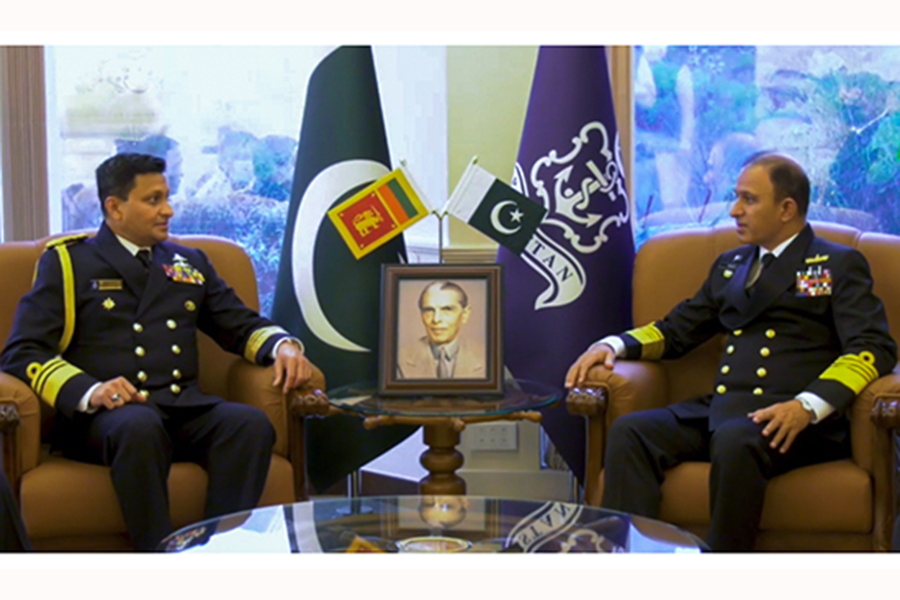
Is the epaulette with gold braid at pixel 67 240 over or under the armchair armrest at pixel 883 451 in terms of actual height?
over

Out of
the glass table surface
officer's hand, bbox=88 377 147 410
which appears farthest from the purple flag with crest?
officer's hand, bbox=88 377 147 410

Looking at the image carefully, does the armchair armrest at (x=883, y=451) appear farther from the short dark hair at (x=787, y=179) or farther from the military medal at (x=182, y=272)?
the military medal at (x=182, y=272)

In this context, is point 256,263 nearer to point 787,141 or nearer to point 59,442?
point 59,442

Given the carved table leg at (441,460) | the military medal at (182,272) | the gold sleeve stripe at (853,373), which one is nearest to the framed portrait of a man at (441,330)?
the carved table leg at (441,460)

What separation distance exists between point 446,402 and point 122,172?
122cm

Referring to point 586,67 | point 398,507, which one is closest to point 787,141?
point 586,67

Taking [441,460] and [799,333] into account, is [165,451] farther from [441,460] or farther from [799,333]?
[799,333]

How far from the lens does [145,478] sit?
3.07m

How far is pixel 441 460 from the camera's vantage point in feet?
11.5

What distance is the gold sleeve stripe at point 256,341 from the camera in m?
3.62

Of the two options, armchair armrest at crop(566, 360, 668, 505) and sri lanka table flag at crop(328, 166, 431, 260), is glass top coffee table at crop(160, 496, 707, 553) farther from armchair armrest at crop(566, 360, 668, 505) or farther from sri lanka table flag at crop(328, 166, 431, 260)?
sri lanka table flag at crop(328, 166, 431, 260)

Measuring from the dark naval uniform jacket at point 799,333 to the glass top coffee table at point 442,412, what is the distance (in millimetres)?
432

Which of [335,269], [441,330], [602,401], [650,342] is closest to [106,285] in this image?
Result: [335,269]

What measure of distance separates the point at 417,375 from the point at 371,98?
1.09 metres
